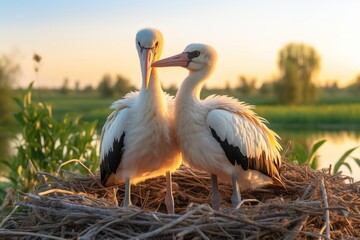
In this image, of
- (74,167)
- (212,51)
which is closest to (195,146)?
(212,51)

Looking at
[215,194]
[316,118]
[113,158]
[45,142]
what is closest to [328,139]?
[316,118]

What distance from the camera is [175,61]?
3.95 m

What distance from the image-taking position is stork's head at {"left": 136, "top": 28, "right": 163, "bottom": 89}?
3.88 metres

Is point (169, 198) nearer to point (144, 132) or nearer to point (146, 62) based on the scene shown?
point (144, 132)

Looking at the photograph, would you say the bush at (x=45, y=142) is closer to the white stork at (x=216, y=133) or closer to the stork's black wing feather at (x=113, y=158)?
the stork's black wing feather at (x=113, y=158)

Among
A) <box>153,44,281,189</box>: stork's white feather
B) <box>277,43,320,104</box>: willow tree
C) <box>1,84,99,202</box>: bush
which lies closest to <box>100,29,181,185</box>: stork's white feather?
<box>153,44,281,189</box>: stork's white feather

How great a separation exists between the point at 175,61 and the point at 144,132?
599mm

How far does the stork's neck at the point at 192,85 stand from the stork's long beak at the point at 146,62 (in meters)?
0.30

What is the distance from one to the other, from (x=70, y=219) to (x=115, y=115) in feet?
4.44

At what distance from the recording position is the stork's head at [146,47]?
388 cm

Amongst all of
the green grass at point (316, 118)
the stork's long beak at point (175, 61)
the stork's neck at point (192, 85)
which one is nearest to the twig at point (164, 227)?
the stork's neck at point (192, 85)

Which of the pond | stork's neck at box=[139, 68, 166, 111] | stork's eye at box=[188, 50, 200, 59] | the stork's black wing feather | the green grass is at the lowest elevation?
the pond

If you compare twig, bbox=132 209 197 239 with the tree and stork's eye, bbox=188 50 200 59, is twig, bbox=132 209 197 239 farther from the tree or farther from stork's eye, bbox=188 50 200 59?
the tree

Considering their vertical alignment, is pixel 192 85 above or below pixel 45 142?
above
